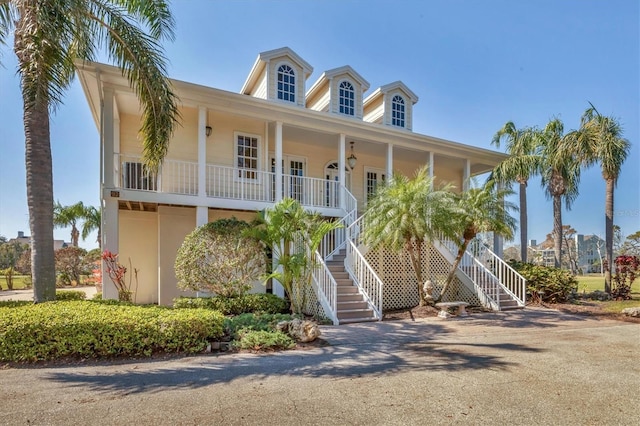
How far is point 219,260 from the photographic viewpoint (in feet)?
27.5

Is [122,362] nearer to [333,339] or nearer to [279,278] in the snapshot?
[333,339]

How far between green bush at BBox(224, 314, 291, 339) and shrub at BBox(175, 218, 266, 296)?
1.64m

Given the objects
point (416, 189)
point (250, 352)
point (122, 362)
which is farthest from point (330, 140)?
point (122, 362)

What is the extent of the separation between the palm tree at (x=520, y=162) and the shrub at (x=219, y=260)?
37.8 ft

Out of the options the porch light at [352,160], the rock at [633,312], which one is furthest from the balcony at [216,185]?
the rock at [633,312]

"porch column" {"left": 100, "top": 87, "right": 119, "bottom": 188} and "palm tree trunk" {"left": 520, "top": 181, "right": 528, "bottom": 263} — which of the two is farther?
"palm tree trunk" {"left": 520, "top": 181, "right": 528, "bottom": 263}

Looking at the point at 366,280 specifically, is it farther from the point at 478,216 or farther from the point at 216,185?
the point at 216,185

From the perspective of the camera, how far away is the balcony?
9.52 meters

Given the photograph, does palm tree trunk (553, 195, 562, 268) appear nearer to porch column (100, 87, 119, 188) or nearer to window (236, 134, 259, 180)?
window (236, 134, 259, 180)

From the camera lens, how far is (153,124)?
7848 mm

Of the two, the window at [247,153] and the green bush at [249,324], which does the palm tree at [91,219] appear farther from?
the green bush at [249,324]

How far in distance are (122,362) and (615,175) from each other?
645 inches

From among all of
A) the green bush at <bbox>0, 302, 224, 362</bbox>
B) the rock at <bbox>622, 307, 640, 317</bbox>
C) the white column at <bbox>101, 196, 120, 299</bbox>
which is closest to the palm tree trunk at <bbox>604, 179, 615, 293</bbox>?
the rock at <bbox>622, 307, 640, 317</bbox>

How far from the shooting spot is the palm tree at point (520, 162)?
1459 cm
